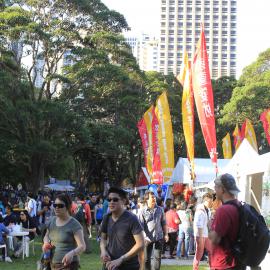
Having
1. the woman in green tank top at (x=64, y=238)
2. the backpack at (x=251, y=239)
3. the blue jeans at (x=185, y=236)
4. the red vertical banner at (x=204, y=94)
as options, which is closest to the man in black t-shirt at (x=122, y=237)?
the woman in green tank top at (x=64, y=238)

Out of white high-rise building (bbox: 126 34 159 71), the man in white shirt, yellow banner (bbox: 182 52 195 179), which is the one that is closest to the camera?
the man in white shirt

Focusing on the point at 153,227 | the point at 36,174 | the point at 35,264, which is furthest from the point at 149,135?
the point at 36,174

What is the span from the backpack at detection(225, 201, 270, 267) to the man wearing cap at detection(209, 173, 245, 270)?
51mm

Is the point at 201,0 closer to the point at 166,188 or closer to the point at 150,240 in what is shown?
the point at 166,188

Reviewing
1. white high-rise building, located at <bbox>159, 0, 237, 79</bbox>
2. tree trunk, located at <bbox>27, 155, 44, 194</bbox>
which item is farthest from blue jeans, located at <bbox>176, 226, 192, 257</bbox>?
white high-rise building, located at <bbox>159, 0, 237, 79</bbox>

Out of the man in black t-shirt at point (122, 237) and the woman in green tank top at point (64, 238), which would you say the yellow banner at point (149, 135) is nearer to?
the woman in green tank top at point (64, 238)

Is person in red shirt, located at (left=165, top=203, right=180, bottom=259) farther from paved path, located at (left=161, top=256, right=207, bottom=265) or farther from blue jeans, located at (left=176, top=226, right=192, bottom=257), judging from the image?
paved path, located at (left=161, top=256, right=207, bottom=265)

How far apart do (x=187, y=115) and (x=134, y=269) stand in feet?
41.0

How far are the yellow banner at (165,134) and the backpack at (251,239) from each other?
17280 mm

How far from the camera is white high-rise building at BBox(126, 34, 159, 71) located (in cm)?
15212

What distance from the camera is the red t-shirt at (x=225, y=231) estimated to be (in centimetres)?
443

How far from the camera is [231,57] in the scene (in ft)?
468

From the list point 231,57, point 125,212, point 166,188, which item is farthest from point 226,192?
point 231,57

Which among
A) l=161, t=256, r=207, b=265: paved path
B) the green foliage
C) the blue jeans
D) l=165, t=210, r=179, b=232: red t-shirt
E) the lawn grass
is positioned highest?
the green foliage
